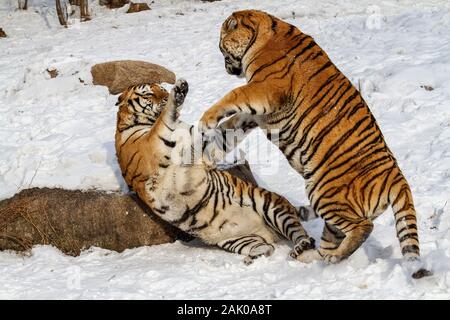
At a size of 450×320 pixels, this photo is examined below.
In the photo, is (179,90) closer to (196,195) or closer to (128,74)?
(196,195)

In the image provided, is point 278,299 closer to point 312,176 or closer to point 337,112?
point 312,176

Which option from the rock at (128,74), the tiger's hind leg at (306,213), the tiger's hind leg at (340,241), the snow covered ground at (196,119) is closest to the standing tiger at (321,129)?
the tiger's hind leg at (340,241)

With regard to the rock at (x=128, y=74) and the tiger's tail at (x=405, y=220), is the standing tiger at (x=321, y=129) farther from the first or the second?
the rock at (x=128, y=74)

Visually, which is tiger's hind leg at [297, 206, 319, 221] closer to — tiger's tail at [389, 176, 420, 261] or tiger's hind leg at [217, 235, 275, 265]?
tiger's hind leg at [217, 235, 275, 265]

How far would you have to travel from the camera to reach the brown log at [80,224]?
534 centimetres

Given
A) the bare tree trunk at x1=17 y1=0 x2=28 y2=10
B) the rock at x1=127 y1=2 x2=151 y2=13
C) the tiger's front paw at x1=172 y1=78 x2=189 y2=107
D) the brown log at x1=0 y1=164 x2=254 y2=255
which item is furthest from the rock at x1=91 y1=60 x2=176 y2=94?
the bare tree trunk at x1=17 y1=0 x2=28 y2=10

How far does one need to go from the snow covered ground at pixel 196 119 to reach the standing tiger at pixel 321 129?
11.7 inches

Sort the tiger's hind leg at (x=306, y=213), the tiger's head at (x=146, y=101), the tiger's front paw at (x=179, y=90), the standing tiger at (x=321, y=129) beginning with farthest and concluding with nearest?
the tiger's head at (x=146, y=101) < the tiger's hind leg at (x=306, y=213) < the tiger's front paw at (x=179, y=90) < the standing tiger at (x=321, y=129)

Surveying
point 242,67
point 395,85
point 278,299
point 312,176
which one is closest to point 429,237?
point 312,176

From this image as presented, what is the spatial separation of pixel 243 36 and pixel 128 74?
13.1 ft

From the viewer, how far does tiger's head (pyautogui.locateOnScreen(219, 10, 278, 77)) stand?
4762 millimetres

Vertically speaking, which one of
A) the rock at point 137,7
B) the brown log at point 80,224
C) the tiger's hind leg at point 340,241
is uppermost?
the tiger's hind leg at point 340,241

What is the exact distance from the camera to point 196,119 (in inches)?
300

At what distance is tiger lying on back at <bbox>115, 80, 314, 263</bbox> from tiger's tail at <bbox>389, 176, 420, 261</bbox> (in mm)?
859
